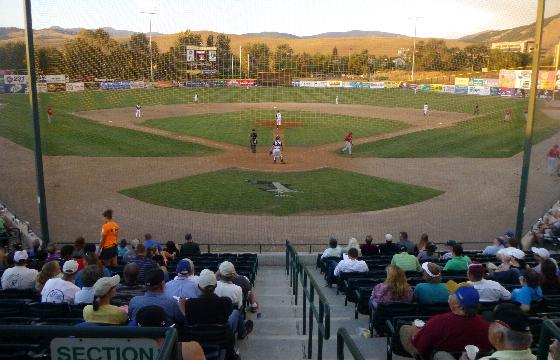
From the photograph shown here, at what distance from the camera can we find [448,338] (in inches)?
169

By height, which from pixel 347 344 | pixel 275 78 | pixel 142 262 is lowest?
pixel 142 262

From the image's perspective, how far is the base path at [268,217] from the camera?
603 inches

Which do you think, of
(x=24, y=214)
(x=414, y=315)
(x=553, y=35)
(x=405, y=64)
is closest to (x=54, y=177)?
(x=24, y=214)

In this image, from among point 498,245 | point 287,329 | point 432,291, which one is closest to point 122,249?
point 287,329

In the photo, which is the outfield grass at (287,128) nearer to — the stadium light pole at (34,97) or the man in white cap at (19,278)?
the stadium light pole at (34,97)

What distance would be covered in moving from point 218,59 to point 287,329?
2003 inches

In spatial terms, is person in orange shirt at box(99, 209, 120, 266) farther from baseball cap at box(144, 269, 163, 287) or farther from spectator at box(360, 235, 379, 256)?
baseball cap at box(144, 269, 163, 287)

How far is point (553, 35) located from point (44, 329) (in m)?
54.4

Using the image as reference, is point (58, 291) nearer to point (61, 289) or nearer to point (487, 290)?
point (61, 289)

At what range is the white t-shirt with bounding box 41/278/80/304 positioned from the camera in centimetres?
608

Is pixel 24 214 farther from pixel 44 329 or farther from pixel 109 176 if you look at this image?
pixel 44 329

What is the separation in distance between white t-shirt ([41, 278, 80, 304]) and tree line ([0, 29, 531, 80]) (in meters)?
42.0

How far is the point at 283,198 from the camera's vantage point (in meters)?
18.8

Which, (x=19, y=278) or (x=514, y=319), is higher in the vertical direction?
(x=514, y=319)
